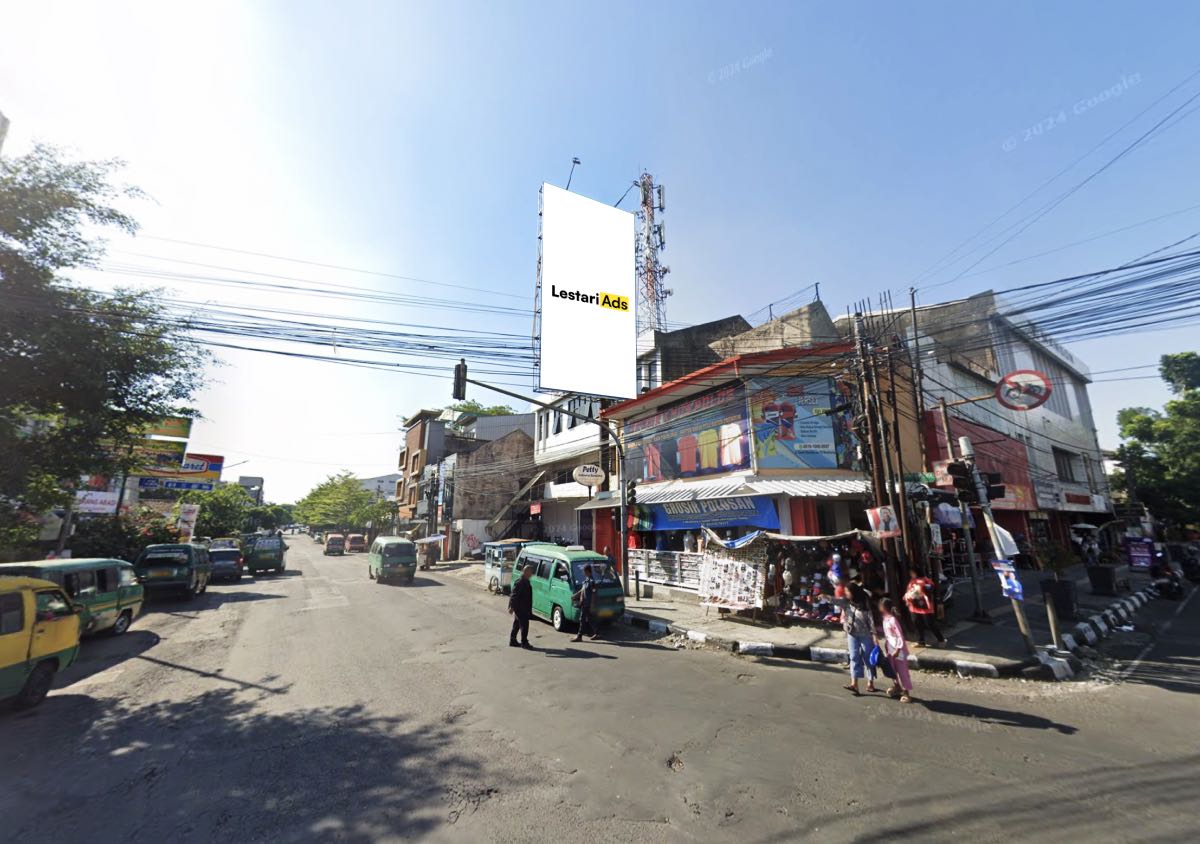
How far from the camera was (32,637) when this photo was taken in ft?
22.3

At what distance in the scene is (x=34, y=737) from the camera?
596cm

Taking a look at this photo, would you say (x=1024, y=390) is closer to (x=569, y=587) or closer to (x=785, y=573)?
(x=785, y=573)

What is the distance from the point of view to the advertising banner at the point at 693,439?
16.6 metres

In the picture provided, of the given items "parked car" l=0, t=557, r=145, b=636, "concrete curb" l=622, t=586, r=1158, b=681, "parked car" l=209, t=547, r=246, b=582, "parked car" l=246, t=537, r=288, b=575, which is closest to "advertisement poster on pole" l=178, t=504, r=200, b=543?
"parked car" l=246, t=537, r=288, b=575

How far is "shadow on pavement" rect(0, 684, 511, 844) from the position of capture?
13.3 ft

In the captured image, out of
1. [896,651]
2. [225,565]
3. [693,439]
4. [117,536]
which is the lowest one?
[225,565]

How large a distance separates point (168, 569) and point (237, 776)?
16.6 metres

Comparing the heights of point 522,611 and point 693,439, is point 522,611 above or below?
below

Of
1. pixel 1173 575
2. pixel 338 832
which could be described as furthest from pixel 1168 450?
pixel 338 832

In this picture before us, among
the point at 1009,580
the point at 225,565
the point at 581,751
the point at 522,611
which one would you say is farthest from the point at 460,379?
the point at 225,565

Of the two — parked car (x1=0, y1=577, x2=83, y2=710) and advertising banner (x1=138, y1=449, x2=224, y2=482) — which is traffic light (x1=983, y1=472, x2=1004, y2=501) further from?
advertising banner (x1=138, y1=449, x2=224, y2=482)

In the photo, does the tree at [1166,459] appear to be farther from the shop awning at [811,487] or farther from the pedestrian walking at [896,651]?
the pedestrian walking at [896,651]

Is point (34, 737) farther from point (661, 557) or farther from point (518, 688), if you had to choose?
point (661, 557)

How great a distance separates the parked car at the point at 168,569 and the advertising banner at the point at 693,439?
1739 cm
